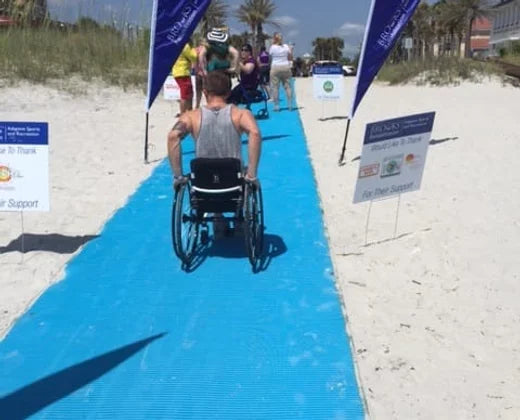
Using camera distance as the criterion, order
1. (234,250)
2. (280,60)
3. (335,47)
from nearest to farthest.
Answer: (234,250) → (280,60) → (335,47)

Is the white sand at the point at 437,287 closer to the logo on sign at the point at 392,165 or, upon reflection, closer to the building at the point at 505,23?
the logo on sign at the point at 392,165

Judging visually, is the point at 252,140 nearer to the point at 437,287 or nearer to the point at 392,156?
the point at 392,156

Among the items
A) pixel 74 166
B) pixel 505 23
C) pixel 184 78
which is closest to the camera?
pixel 74 166

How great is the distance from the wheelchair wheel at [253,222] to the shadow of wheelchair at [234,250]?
0.12 metres

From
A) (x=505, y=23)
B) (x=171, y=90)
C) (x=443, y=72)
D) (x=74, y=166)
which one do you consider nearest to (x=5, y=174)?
(x=74, y=166)

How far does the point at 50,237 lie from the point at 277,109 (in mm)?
10174

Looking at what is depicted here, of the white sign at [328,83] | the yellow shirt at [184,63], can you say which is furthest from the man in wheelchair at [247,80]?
the white sign at [328,83]

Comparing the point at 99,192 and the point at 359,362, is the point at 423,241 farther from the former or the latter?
the point at 99,192

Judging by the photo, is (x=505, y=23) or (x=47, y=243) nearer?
(x=47, y=243)

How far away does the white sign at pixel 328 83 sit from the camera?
13.7 m

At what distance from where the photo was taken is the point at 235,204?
4750 mm

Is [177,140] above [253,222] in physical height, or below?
above

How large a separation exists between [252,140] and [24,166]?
188 centimetres

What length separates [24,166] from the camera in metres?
5.04
